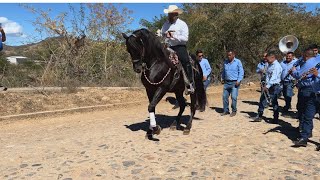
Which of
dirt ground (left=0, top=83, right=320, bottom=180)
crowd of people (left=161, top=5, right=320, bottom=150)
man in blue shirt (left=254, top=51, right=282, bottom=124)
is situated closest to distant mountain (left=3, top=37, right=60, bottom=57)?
dirt ground (left=0, top=83, right=320, bottom=180)

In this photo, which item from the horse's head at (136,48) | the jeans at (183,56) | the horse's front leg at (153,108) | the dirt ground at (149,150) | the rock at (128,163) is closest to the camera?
the dirt ground at (149,150)

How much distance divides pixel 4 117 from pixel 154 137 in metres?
4.22

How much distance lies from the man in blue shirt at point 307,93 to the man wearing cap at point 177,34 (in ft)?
7.45

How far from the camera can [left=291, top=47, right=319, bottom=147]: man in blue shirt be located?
6.04 meters

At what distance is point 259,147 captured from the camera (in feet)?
19.6

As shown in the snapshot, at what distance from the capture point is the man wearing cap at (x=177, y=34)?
6781mm

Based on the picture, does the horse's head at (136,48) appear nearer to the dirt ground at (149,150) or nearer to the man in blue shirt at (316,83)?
the dirt ground at (149,150)

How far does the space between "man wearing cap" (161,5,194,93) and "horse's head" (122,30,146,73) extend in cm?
75

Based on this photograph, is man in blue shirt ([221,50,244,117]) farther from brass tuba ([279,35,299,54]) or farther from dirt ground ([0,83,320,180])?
brass tuba ([279,35,299,54])

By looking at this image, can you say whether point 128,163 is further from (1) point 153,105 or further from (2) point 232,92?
(2) point 232,92

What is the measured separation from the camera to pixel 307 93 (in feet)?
20.1

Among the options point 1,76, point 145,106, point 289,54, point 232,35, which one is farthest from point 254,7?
point 1,76

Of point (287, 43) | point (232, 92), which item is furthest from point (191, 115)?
point (287, 43)

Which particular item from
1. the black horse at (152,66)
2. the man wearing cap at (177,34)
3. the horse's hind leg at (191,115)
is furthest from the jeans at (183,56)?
the horse's hind leg at (191,115)
